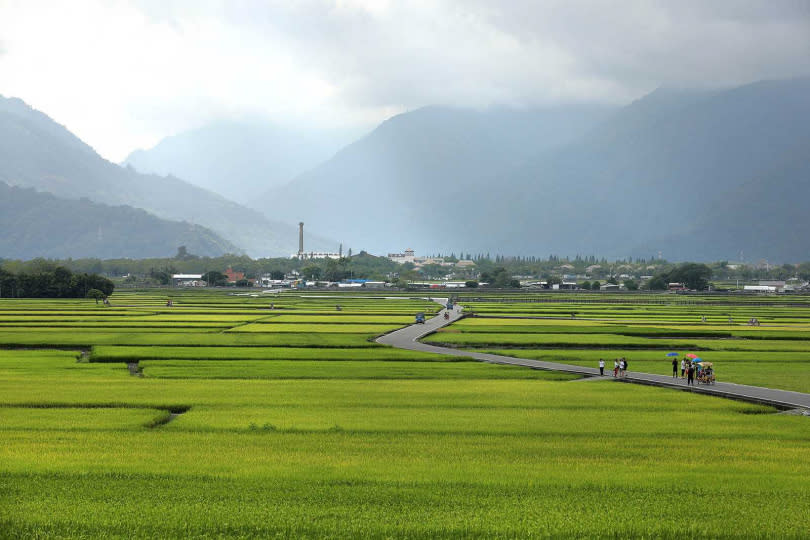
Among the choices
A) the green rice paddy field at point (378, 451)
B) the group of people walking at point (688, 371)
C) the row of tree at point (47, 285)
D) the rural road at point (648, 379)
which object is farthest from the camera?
the row of tree at point (47, 285)

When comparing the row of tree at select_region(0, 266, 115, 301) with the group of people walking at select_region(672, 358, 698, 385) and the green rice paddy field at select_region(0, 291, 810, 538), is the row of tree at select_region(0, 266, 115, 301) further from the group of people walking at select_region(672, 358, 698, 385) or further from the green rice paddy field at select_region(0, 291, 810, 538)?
the group of people walking at select_region(672, 358, 698, 385)

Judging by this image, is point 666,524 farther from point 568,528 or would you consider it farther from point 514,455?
point 514,455

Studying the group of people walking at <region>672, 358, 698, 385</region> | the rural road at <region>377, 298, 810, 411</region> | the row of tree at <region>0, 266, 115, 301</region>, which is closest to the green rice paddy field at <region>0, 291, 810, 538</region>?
the rural road at <region>377, 298, 810, 411</region>

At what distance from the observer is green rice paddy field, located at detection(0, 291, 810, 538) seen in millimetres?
17172

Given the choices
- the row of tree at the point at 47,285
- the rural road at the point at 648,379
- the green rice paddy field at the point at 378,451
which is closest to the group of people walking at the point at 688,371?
the rural road at the point at 648,379

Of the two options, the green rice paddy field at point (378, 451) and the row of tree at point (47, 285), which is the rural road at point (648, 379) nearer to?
the green rice paddy field at point (378, 451)

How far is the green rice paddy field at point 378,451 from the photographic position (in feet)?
56.3

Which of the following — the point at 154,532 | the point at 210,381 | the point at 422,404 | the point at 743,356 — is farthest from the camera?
the point at 743,356

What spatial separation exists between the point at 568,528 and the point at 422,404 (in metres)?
14.2

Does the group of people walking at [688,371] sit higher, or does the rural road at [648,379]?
the group of people walking at [688,371]

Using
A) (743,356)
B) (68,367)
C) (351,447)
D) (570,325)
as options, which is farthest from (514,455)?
(570,325)

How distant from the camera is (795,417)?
93.5 ft

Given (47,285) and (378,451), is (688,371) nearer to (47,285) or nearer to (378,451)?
(378,451)

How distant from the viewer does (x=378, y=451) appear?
74.4 feet
